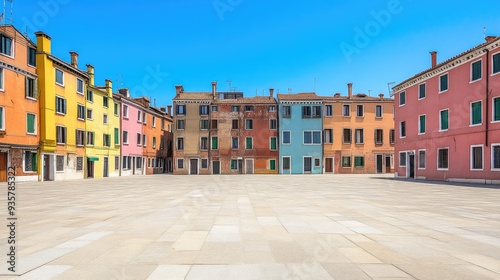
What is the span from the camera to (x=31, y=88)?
30.2 metres

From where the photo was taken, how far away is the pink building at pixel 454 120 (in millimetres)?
24516

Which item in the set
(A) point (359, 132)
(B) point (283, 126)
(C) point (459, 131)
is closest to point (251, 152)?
(B) point (283, 126)

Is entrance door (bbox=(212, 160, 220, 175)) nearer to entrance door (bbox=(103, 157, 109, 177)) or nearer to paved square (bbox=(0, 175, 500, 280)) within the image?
entrance door (bbox=(103, 157, 109, 177))

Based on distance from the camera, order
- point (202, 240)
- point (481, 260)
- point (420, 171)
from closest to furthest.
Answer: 1. point (481, 260)
2. point (202, 240)
3. point (420, 171)

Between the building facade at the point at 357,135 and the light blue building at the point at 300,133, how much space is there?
120cm

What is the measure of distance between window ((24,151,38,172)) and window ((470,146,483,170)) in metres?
36.7

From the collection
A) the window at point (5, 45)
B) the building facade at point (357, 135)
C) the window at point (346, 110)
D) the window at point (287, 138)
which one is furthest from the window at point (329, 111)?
the window at point (5, 45)

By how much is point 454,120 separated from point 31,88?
36819mm

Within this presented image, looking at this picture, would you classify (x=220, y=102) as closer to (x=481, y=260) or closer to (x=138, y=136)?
(x=138, y=136)

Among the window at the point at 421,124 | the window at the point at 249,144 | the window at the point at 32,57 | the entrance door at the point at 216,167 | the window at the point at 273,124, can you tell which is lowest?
the entrance door at the point at 216,167

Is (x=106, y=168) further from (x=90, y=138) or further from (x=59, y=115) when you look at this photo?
(x=59, y=115)

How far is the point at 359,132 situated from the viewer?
51.0 metres

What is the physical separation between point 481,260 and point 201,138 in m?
47.6

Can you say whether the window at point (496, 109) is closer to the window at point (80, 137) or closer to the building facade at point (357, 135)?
the building facade at point (357, 135)
